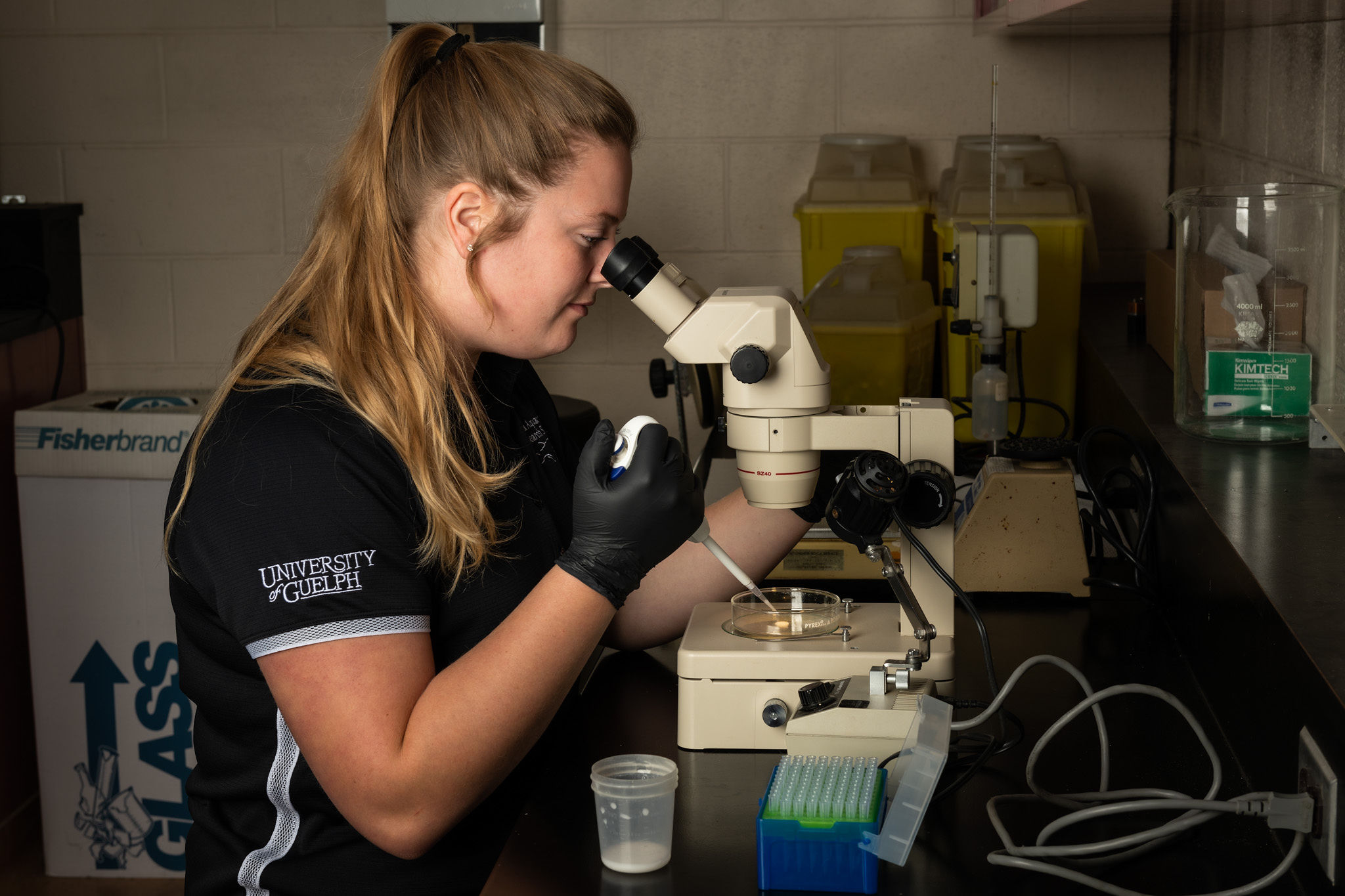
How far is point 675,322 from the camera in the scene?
1132 mm

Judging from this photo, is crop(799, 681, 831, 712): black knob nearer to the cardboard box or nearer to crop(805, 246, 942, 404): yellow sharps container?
the cardboard box

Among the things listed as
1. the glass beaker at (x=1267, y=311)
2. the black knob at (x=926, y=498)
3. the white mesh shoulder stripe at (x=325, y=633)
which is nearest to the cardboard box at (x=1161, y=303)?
the glass beaker at (x=1267, y=311)

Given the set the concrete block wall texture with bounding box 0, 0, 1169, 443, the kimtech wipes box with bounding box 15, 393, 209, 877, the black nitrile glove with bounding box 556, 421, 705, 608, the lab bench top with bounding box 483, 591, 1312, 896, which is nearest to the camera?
the lab bench top with bounding box 483, 591, 1312, 896

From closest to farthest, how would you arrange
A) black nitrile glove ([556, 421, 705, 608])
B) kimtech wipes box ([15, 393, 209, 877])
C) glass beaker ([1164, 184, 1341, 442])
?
black nitrile glove ([556, 421, 705, 608]) < glass beaker ([1164, 184, 1341, 442]) < kimtech wipes box ([15, 393, 209, 877])

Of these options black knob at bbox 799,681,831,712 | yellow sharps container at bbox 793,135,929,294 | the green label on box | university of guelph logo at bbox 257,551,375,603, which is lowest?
black knob at bbox 799,681,831,712

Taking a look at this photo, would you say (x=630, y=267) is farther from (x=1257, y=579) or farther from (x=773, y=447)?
(x=1257, y=579)

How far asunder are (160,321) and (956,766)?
251cm

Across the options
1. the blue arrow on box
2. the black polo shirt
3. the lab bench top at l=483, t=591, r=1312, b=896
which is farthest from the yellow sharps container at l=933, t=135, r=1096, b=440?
the blue arrow on box

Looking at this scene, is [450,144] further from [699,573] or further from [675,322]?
[699,573]

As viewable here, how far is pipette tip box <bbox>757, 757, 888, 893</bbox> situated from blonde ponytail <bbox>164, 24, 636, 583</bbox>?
38cm

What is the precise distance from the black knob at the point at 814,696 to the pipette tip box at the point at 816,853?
20cm

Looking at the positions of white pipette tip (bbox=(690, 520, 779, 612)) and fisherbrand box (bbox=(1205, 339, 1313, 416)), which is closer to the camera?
Answer: white pipette tip (bbox=(690, 520, 779, 612))

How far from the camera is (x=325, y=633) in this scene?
98 cm

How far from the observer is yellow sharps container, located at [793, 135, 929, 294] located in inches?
102
